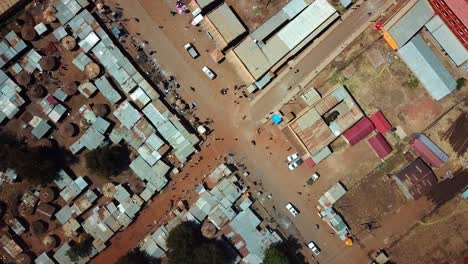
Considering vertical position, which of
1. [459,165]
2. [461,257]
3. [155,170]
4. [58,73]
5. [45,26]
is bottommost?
[461,257]

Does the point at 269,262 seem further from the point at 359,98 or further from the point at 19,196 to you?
the point at 19,196

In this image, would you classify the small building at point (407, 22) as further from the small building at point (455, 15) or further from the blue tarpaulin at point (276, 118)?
the blue tarpaulin at point (276, 118)

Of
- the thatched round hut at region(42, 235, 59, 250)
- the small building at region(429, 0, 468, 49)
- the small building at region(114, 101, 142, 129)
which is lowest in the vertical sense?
the small building at region(429, 0, 468, 49)

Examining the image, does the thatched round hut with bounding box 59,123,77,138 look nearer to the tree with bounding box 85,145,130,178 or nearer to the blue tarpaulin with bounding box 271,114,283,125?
the tree with bounding box 85,145,130,178

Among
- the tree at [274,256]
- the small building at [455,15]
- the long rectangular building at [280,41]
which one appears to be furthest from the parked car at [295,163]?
the small building at [455,15]

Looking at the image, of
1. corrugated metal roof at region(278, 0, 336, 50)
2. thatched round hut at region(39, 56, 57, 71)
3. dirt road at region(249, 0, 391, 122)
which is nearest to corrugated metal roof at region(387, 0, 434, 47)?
dirt road at region(249, 0, 391, 122)

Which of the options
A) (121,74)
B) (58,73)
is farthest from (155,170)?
(58,73)
